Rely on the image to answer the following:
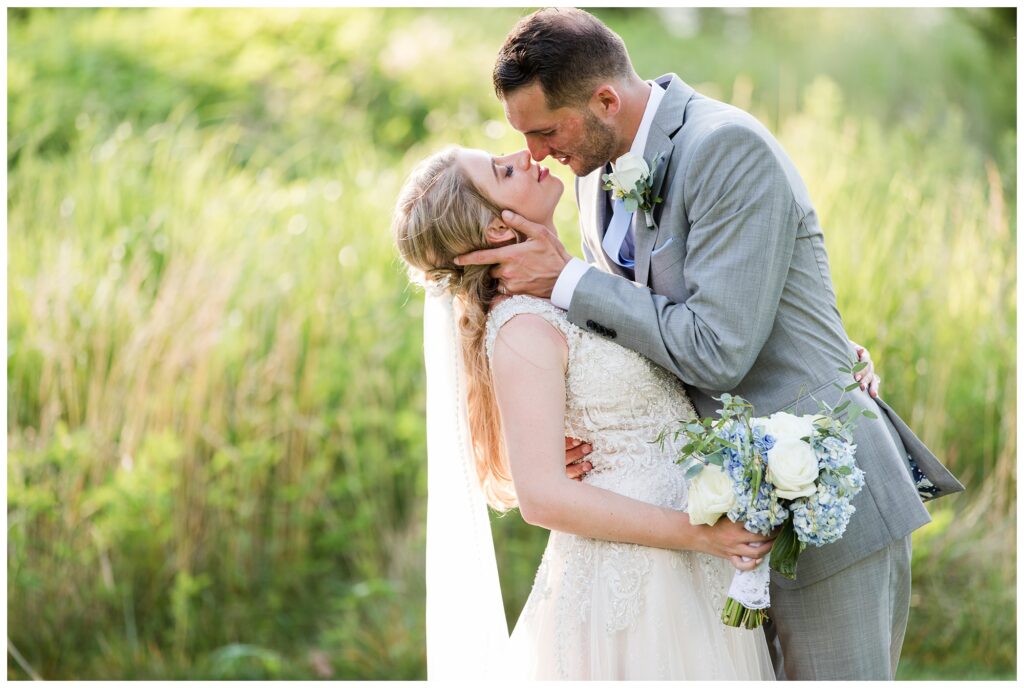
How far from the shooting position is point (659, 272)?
259 centimetres

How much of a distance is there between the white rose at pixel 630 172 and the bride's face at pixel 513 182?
0.22 m

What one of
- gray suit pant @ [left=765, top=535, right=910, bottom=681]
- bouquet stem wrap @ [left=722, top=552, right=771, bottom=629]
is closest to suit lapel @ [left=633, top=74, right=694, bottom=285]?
bouquet stem wrap @ [left=722, top=552, right=771, bottom=629]

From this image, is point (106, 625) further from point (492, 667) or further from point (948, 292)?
point (948, 292)

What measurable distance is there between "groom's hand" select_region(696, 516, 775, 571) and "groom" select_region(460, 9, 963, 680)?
30cm

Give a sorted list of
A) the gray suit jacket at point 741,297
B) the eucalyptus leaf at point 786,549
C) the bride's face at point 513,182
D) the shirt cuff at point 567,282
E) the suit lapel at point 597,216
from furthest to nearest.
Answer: the suit lapel at point 597,216
the bride's face at point 513,182
the shirt cuff at point 567,282
the gray suit jacket at point 741,297
the eucalyptus leaf at point 786,549

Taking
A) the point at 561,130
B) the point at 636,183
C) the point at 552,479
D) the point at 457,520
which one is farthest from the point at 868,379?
the point at 457,520

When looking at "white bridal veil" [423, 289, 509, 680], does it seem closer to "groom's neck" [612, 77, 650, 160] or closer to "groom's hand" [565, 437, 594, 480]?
"groom's hand" [565, 437, 594, 480]

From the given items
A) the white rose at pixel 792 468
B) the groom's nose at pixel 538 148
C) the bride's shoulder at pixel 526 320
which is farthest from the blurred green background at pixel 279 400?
the white rose at pixel 792 468

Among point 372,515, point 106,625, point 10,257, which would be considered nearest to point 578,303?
point 372,515

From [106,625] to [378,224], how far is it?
2628mm

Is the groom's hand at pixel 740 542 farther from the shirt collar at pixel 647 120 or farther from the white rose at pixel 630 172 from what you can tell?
the shirt collar at pixel 647 120

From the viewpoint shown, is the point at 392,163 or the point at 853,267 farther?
the point at 392,163

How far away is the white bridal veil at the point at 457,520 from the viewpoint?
2.85 meters

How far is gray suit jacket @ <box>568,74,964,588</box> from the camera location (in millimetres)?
2385
